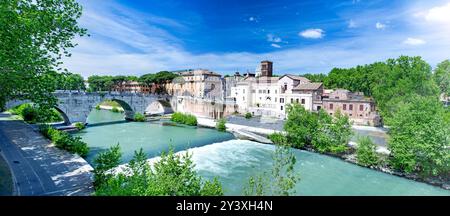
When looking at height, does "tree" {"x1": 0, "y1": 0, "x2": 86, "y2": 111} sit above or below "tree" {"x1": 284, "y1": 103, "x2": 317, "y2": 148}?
above

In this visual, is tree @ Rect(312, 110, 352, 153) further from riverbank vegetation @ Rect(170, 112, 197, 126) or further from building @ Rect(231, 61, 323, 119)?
riverbank vegetation @ Rect(170, 112, 197, 126)

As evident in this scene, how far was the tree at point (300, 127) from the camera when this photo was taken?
14.6m

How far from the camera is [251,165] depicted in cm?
1162

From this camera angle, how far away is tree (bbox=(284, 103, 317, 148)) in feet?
48.1

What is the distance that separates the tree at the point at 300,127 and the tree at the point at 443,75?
11.4 metres

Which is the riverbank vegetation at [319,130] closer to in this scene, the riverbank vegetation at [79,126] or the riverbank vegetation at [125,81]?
the riverbank vegetation at [79,126]

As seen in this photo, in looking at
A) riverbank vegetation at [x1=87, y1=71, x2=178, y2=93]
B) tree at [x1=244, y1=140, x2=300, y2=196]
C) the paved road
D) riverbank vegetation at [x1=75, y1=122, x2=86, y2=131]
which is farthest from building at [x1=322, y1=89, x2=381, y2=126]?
riverbank vegetation at [x1=87, y1=71, x2=178, y2=93]

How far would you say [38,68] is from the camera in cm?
514

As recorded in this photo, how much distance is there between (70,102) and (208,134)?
11.9 m

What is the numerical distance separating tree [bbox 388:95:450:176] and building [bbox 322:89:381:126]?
9045mm

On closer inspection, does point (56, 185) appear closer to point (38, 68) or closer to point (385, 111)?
point (38, 68)

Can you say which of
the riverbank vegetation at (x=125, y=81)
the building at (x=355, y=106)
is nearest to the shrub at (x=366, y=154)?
the building at (x=355, y=106)

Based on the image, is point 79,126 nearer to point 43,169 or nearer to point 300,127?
point 43,169
